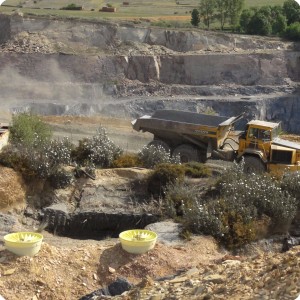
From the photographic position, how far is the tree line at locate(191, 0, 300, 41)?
52.3 meters

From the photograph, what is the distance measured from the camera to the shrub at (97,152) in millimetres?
21250

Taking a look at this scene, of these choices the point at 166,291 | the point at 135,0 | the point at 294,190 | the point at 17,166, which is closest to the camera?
the point at 166,291

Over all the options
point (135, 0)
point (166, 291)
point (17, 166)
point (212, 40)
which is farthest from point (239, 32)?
point (166, 291)

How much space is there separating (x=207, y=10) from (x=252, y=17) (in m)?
3.45

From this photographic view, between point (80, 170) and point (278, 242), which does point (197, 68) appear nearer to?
point (80, 170)

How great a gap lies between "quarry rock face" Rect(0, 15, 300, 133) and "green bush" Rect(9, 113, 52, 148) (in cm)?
1496

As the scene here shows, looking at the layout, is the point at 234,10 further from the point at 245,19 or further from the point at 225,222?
the point at 225,222

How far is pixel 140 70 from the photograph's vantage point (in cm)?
4462

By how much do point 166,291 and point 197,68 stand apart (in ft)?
118

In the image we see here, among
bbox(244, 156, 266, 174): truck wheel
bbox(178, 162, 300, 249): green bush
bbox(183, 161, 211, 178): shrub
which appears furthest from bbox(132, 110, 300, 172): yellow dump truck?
bbox(178, 162, 300, 249): green bush

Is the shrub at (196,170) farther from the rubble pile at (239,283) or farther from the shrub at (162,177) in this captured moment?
the rubble pile at (239,283)

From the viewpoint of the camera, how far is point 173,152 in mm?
22531

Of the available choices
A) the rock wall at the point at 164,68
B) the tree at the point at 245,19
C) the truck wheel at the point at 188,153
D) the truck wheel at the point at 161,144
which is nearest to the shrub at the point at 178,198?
the truck wheel at the point at 188,153

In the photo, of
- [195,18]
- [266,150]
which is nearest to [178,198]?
[266,150]
